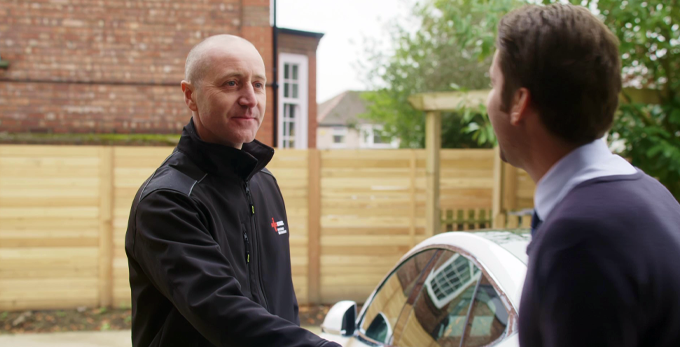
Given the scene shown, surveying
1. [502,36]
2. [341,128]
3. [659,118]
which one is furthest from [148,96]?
[341,128]

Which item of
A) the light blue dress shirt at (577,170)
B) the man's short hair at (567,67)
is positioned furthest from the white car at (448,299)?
the man's short hair at (567,67)

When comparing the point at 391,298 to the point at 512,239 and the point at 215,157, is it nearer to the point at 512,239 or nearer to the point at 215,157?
the point at 512,239

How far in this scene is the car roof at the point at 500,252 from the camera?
215 cm

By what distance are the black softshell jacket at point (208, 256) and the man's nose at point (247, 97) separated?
17 centimetres

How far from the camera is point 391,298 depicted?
314 cm

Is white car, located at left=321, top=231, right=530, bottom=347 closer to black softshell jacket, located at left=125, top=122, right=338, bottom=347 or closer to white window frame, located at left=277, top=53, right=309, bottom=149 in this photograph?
black softshell jacket, located at left=125, top=122, right=338, bottom=347

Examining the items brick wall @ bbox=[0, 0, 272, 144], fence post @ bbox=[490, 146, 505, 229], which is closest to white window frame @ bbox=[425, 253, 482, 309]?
fence post @ bbox=[490, 146, 505, 229]

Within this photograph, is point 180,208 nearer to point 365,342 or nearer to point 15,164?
point 365,342

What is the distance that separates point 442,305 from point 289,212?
509 cm

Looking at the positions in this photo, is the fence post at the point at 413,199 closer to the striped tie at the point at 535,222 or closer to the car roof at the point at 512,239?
the car roof at the point at 512,239

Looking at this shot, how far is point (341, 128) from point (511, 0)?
42.4 m

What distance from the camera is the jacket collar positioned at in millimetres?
1921

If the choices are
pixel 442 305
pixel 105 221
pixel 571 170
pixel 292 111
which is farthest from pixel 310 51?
pixel 571 170

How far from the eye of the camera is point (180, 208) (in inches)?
67.0
